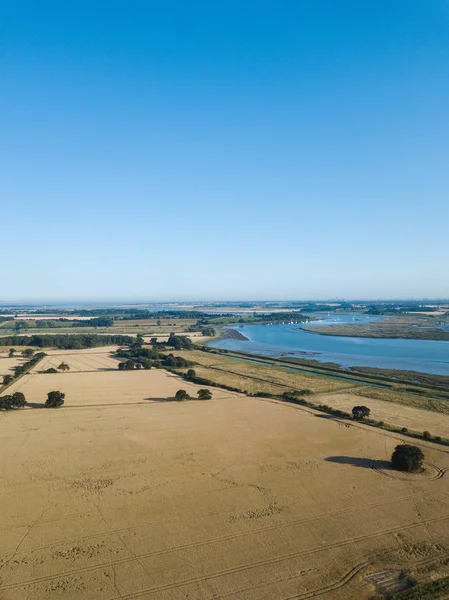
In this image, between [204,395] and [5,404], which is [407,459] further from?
[5,404]

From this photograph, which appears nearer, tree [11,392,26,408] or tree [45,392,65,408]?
tree [11,392,26,408]

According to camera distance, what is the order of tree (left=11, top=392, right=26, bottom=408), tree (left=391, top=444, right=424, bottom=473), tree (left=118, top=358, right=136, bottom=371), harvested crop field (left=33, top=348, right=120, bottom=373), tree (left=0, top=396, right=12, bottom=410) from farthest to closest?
harvested crop field (left=33, top=348, right=120, bottom=373) < tree (left=118, top=358, right=136, bottom=371) < tree (left=11, top=392, right=26, bottom=408) < tree (left=0, top=396, right=12, bottom=410) < tree (left=391, top=444, right=424, bottom=473)

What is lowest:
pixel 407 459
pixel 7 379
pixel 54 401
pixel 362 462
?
pixel 362 462

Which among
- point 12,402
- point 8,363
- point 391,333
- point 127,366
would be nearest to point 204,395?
point 12,402

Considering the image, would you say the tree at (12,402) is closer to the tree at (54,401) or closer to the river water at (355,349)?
the tree at (54,401)

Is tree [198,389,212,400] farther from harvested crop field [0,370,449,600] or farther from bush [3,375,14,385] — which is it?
bush [3,375,14,385]

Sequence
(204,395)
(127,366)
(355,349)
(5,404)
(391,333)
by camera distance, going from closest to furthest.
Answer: (5,404) < (204,395) < (127,366) < (355,349) < (391,333)

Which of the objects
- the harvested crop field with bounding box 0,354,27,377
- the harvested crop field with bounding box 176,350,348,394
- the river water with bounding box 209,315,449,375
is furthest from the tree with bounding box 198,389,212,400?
the harvested crop field with bounding box 0,354,27,377
